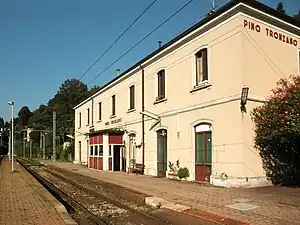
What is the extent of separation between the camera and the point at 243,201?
1202 centimetres

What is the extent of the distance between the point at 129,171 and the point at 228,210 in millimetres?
17058

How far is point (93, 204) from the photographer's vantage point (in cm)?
1334

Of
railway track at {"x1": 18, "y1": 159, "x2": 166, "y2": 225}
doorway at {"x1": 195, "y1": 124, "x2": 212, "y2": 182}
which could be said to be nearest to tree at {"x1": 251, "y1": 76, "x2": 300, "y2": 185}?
doorway at {"x1": 195, "y1": 124, "x2": 212, "y2": 182}

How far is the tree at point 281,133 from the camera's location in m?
13.7

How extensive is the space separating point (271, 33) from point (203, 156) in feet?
21.2

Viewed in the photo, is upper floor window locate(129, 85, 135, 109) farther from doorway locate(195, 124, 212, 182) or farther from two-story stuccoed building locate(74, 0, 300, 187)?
doorway locate(195, 124, 212, 182)

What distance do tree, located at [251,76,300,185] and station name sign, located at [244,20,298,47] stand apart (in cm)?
181

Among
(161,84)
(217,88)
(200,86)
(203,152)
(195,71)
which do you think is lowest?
(203,152)

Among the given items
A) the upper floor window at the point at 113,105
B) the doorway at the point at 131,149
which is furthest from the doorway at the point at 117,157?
the upper floor window at the point at 113,105

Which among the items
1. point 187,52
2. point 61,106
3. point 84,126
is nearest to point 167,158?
point 187,52

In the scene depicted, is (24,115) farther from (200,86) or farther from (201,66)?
(200,86)

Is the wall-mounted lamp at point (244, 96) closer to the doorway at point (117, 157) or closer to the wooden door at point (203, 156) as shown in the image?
the wooden door at point (203, 156)

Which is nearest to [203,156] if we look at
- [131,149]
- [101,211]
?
[101,211]

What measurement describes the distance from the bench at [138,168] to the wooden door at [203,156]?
7414 mm
